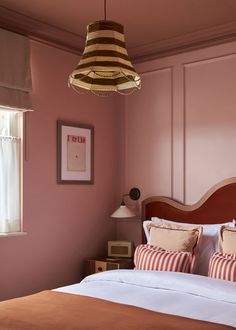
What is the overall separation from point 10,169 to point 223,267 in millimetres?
1902

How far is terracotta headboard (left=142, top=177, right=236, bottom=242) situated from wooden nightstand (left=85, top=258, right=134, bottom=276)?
0.97ft

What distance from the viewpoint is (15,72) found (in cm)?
359

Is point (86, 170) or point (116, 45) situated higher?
point (116, 45)

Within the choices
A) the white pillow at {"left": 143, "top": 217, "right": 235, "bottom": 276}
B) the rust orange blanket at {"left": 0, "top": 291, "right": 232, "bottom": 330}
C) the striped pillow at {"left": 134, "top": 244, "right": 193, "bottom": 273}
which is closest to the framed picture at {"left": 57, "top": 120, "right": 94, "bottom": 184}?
the striped pillow at {"left": 134, "top": 244, "right": 193, "bottom": 273}

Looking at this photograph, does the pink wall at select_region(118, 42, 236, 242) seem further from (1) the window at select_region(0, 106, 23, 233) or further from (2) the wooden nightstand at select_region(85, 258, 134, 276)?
(1) the window at select_region(0, 106, 23, 233)

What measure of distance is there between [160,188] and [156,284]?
1.38m

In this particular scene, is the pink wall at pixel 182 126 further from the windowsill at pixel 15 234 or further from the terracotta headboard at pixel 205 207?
the windowsill at pixel 15 234

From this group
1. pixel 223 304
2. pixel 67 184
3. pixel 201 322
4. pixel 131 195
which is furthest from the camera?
pixel 131 195

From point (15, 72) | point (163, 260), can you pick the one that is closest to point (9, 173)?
point (15, 72)

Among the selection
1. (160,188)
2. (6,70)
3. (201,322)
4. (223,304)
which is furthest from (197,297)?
(6,70)

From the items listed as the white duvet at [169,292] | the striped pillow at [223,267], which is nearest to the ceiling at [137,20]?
the striped pillow at [223,267]

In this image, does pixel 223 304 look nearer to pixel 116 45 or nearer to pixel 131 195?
pixel 116 45

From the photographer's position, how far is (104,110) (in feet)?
14.7

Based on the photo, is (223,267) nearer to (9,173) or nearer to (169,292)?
(169,292)
